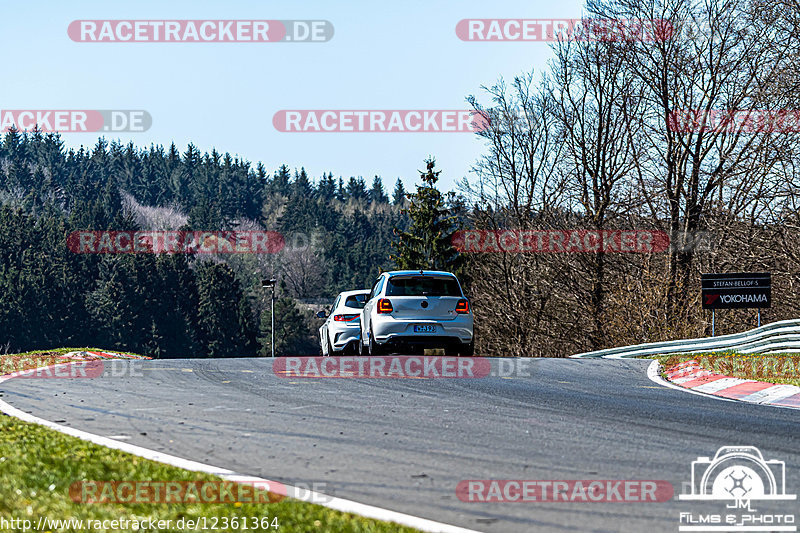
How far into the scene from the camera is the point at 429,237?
71.5 metres

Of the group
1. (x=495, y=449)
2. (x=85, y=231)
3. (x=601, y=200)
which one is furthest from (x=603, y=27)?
(x=85, y=231)

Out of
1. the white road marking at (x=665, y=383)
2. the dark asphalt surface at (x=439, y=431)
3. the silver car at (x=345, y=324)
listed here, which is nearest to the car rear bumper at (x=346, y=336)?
the silver car at (x=345, y=324)

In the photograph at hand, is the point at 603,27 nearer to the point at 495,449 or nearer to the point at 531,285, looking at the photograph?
the point at 531,285

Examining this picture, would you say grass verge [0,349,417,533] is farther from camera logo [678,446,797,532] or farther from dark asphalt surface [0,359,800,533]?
camera logo [678,446,797,532]

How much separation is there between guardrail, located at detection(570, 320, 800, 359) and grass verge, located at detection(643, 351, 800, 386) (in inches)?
11.5

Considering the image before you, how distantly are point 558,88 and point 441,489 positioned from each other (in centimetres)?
3548

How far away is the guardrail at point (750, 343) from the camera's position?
62.5ft

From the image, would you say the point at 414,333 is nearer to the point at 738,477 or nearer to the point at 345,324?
the point at 345,324

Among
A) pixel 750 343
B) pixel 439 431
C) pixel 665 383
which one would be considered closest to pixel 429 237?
pixel 750 343

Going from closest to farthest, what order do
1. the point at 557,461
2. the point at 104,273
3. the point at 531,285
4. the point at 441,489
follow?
the point at 441,489 < the point at 557,461 < the point at 531,285 < the point at 104,273

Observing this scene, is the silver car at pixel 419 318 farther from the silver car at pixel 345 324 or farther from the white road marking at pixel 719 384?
the white road marking at pixel 719 384

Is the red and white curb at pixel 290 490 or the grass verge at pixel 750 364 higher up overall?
the red and white curb at pixel 290 490

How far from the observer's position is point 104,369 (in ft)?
59.0

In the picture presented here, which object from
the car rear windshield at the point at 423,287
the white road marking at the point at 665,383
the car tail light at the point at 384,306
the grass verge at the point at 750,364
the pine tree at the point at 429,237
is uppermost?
the pine tree at the point at 429,237
